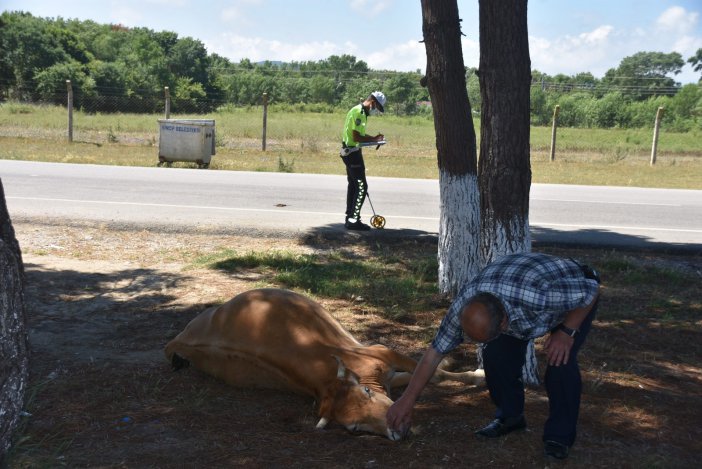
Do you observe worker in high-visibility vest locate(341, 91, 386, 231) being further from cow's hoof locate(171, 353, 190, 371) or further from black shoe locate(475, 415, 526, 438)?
black shoe locate(475, 415, 526, 438)

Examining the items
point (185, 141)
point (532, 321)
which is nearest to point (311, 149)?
point (185, 141)

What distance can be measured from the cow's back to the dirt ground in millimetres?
137

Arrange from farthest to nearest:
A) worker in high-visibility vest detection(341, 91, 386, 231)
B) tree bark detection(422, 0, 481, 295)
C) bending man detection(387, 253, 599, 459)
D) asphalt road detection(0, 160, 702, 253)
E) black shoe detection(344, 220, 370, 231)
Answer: asphalt road detection(0, 160, 702, 253) < black shoe detection(344, 220, 370, 231) < worker in high-visibility vest detection(341, 91, 386, 231) < tree bark detection(422, 0, 481, 295) < bending man detection(387, 253, 599, 459)

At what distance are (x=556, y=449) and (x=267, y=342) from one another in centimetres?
189

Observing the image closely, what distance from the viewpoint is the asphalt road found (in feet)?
36.1

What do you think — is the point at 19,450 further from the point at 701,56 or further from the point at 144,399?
the point at 701,56

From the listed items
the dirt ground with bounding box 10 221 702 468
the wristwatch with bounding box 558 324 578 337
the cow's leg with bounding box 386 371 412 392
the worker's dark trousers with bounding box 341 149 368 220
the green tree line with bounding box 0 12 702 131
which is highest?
the green tree line with bounding box 0 12 702 131

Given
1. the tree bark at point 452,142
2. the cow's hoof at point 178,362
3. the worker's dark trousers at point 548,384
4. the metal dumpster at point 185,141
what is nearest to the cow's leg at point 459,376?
the worker's dark trousers at point 548,384

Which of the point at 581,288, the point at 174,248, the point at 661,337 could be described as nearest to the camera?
the point at 581,288

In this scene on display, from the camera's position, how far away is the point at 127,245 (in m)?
9.59

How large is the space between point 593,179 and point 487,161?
14.5 m

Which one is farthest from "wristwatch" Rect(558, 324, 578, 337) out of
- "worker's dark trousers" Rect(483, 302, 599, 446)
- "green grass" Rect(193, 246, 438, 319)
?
"green grass" Rect(193, 246, 438, 319)

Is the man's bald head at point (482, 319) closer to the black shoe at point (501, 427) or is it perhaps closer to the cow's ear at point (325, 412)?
the black shoe at point (501, 427)

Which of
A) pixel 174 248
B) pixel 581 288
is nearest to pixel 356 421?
pixel 581 288
